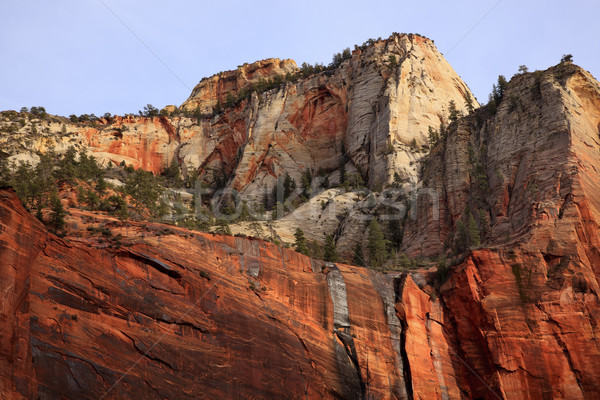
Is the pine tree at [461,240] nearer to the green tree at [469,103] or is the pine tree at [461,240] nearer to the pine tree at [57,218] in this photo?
the green tree at [469,103]

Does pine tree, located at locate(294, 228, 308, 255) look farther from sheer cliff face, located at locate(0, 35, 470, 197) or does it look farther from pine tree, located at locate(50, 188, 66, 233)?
pine tree, located at locate(50, 188, 66, 233)

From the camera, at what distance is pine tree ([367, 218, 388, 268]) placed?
202ft

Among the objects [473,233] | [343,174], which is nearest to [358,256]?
[473,233]

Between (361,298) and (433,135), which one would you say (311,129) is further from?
(361,298)

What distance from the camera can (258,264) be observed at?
46031 millimetres

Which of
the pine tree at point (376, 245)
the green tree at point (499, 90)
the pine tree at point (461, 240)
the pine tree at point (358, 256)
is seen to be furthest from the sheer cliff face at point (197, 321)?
the green tree at point (499, 90)

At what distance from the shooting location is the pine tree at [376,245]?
202 ft

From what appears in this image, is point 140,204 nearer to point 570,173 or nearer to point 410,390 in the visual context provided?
point 410,390

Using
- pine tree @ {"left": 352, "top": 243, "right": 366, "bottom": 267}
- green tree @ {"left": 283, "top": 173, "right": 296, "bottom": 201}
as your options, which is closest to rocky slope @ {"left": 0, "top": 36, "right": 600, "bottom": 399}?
pine tree @ {"left": 352, "top": 243, "right": 366, "bottom": 267}

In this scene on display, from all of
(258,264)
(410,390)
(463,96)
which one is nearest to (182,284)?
(258,264)

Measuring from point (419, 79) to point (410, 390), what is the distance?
186ft

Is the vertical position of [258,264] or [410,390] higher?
[258,264]

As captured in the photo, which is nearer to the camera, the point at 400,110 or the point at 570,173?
the point at 570,173

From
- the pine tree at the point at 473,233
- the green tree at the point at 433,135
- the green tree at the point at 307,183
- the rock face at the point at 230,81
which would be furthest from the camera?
the rock face at the point at 230,81
